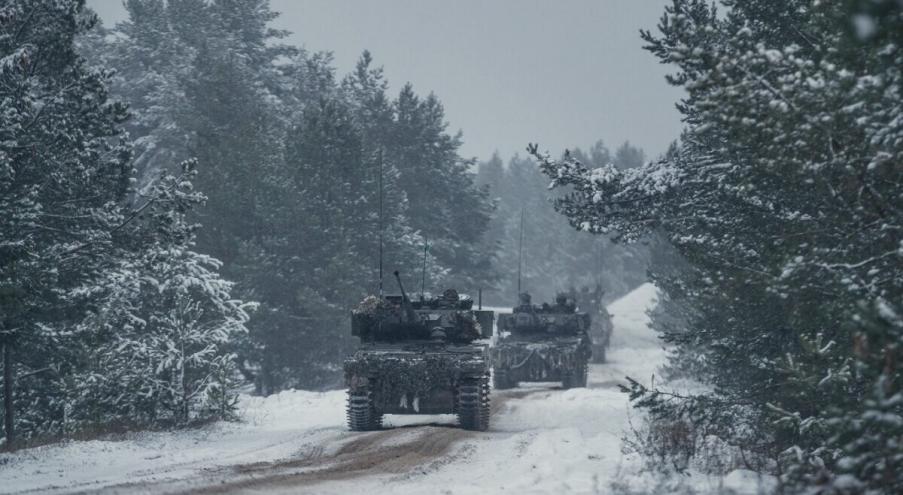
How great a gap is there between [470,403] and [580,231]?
6.45m

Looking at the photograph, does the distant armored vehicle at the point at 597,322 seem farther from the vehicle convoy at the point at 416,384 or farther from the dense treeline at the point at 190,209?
the vehicle convoy at the point at 416,384

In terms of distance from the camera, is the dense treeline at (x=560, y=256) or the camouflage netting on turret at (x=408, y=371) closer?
the camouflage netting on turret at (x=408, y=371)

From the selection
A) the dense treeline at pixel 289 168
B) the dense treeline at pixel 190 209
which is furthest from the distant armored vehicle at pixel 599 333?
the dense treeline at pixel 190 209

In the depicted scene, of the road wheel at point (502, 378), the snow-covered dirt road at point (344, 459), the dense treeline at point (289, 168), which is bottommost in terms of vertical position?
the snow-covered dirt road at point (344, 459)

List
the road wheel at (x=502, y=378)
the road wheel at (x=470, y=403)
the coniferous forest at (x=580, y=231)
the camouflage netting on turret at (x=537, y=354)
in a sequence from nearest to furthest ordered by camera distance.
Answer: the coniferous forest at (x=580, y=231), the road wheel at (x=470, y=403), the camouflage netting on turret at (x=537, y=354), the road wheel at (x=502, y=378)

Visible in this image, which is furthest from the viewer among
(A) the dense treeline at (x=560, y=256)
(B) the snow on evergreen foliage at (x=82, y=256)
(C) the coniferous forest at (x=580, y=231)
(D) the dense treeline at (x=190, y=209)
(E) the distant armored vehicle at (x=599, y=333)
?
(A) the dense treeline at (x=560, y=256)

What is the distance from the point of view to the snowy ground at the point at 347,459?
386 inches

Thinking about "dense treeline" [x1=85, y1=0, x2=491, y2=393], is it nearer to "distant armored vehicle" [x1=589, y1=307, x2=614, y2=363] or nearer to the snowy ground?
"distant armored vehicle" [x1=589, y1=307, x2=614, y2=363]

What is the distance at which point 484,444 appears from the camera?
45.2 feet

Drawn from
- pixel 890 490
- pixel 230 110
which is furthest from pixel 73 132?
pixel 230 110

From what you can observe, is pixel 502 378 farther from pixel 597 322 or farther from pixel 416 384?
pixel 597 322

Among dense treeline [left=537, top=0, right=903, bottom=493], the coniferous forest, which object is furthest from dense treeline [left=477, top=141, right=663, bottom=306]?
dense treeline [left=537, top=0, right=903, bottom=493]

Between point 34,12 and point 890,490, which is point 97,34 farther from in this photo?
point 890,490

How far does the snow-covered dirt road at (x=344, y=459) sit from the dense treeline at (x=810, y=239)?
1.84 meters
